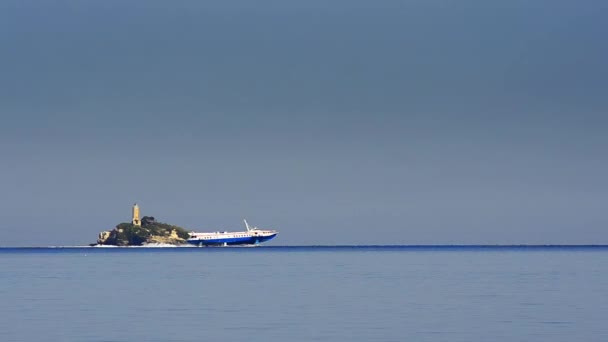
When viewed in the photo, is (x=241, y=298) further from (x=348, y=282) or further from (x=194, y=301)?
(x=348, y=282)

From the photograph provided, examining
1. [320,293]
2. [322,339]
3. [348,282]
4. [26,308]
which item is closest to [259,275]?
[348,282]

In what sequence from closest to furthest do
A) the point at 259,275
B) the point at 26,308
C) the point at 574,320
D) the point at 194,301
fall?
the point at 574,320 → the point at 26,308 → the point at 194,301 → the point at 259,275

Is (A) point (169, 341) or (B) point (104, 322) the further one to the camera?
(B) point (104, 322)

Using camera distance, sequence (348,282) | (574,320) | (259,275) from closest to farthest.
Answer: (574,320) < (348,282) < (259,275)

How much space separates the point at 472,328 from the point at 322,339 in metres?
8.14

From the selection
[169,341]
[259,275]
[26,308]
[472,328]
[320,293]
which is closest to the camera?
[169,341]

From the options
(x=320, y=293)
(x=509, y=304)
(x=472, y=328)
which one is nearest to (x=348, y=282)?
(x=320, y=293)

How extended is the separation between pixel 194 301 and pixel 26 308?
1076 cm

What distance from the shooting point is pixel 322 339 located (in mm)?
49719

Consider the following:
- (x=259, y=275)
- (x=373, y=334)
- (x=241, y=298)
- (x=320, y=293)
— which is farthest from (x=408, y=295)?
(x=259, y=275)

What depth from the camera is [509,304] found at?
66.0 meters

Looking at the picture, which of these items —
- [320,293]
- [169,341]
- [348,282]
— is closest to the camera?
[169,341]

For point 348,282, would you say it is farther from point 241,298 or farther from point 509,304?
point 509,304

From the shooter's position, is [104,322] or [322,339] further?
[104,322]
